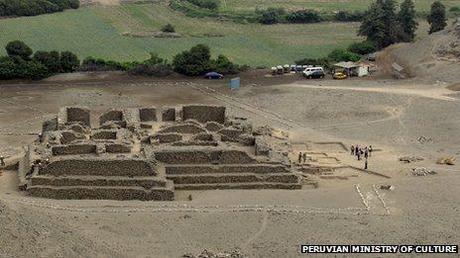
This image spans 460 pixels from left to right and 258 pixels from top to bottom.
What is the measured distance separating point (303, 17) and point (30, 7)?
3637 centimetres

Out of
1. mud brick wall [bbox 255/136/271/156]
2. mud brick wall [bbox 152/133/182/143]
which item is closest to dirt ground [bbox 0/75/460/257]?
mud brick wall [bbox 255/136/271/156]

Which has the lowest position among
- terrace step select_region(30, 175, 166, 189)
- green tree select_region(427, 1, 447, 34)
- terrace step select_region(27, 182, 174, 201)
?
terrace step select_region(27, 182, 174, 201)

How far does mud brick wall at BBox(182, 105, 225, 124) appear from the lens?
159ft

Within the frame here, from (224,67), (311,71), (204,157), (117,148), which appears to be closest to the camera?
(204,157)

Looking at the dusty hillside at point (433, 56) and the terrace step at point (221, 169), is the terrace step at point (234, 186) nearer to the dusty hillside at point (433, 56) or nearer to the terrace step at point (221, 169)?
the terrace step at point (221, 169)

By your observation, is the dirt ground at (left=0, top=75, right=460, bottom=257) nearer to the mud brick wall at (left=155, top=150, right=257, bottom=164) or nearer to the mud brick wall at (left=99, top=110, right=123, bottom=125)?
the mud brick wall at (left=155, top=150, right=257, bottom=164)

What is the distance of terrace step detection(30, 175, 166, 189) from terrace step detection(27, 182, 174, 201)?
23cm

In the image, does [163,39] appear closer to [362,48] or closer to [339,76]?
[362,48]

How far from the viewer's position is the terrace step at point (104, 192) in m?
36.1

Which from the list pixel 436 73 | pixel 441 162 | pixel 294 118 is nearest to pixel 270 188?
pixel 441 162

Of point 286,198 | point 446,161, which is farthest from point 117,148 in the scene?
point 446,161

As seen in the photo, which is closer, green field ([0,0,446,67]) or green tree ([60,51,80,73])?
green tree ([60,51,80,73])

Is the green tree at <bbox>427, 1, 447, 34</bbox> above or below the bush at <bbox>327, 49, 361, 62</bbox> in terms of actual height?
above

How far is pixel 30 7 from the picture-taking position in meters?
101
